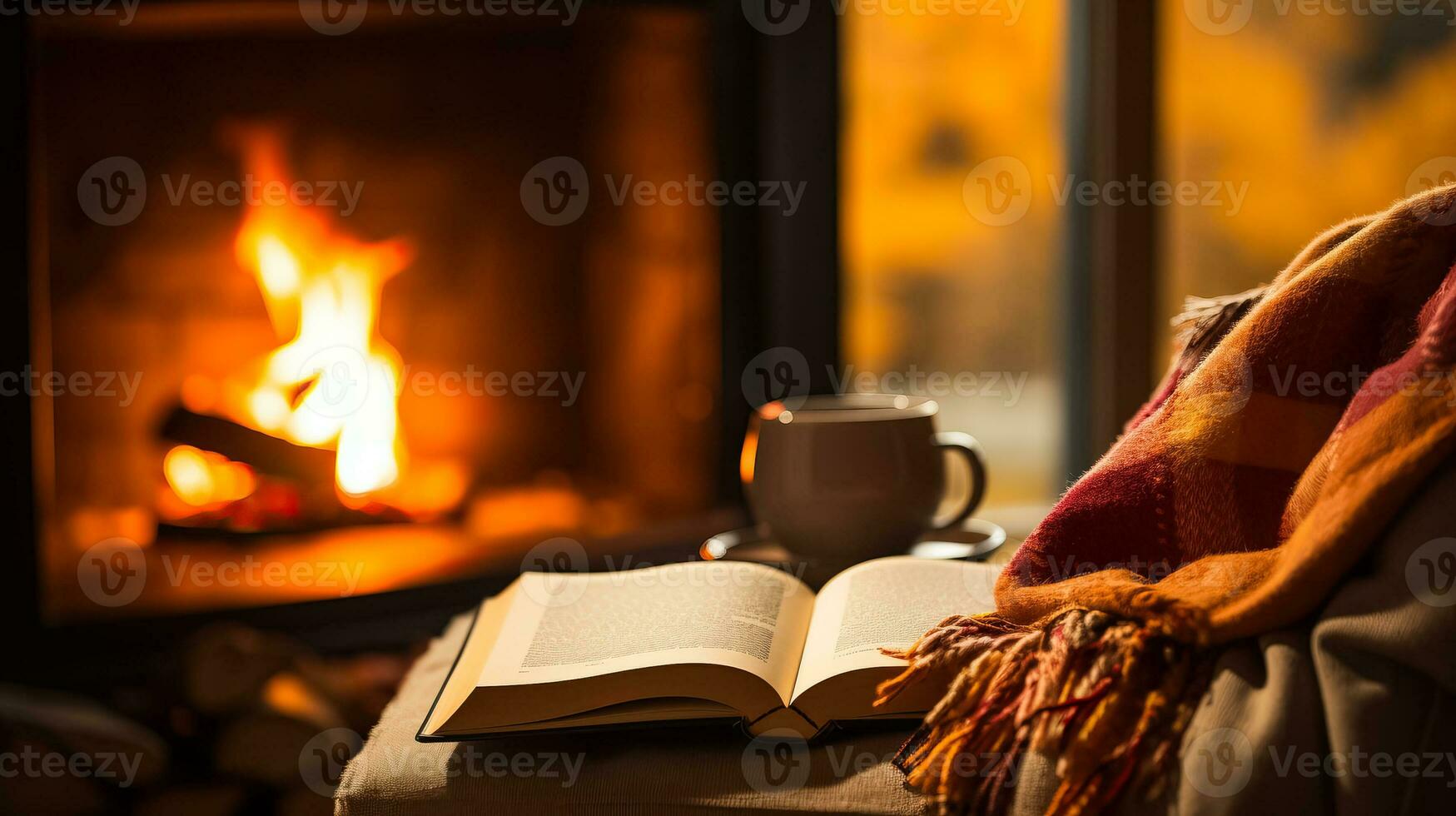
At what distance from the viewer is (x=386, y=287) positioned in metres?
1.56

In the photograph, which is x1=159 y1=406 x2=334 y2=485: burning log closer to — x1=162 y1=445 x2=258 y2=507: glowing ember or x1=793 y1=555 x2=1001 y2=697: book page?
x1=162 y1=445 x2=258 y2=507: glowing ember

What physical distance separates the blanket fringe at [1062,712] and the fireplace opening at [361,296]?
1.11m

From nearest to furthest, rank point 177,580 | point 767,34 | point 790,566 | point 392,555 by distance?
point 790,566
point 177,580
point 392,555
point 767,34

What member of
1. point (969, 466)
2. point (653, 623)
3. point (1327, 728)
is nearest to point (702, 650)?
point (653, 623)

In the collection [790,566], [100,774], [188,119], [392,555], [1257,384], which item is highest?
[188,119]

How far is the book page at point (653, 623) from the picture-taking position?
60 centimetres

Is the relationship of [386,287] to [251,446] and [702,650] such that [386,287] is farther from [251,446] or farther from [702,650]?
[702,650]

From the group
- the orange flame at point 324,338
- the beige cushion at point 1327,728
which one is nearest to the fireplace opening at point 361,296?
the orange flame at point 324,338

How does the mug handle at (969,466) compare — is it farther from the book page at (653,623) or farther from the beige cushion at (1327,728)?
the beige cushion at (1327,728)

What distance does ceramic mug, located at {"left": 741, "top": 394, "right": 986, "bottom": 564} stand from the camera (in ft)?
2.79

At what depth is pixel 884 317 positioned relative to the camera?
208 cm

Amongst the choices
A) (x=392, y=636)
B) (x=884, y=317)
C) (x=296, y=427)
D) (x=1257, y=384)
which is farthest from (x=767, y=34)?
(x=1257, y=384)

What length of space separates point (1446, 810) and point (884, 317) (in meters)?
1.64

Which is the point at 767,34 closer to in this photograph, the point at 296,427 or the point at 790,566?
the point at 296,427
